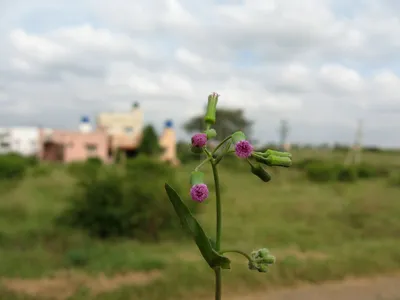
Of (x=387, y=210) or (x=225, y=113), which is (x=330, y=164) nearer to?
(x=387, y=210)

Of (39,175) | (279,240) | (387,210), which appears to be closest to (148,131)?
(39,175)

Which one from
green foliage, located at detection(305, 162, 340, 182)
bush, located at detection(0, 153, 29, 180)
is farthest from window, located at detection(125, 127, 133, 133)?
green foliage, located at detection(305, 162, 340, 182)

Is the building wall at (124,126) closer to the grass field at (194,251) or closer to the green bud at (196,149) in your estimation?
the grass field at (194,251)

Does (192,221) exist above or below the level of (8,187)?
above

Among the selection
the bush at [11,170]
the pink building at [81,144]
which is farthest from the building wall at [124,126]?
the bush at [11,170]

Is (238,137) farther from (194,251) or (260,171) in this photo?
(194,251)

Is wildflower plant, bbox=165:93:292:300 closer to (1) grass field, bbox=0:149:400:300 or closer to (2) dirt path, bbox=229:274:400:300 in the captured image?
(1) grass field, bbox=0:149:400:300

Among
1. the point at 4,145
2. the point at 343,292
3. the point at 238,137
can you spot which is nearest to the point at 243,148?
the point at 238,137
